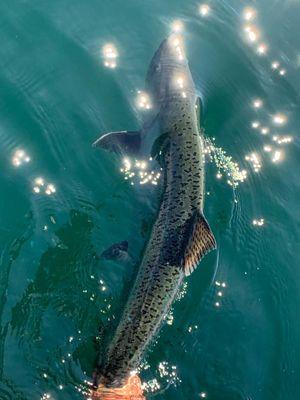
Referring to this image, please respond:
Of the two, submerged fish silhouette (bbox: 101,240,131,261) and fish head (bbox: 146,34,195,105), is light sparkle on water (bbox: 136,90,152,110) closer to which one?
fish head (bbox: 146,34,195,105)

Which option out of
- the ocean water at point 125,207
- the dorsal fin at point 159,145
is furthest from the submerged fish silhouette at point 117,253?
the dorsal fin at point 159,145

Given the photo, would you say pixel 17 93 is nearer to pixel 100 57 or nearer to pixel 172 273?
pixel 100 57

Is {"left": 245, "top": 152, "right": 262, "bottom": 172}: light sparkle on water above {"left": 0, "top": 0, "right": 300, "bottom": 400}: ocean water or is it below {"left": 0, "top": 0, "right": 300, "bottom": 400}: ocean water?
above

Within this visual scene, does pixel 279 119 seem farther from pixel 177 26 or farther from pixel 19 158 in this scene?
pixel 19 158

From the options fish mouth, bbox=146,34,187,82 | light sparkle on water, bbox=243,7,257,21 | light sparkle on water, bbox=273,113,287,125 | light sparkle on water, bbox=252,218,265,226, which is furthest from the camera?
light sparkle on water, bbox=243,7,257,21

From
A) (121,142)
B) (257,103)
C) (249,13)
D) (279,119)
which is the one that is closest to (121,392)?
(121,142)

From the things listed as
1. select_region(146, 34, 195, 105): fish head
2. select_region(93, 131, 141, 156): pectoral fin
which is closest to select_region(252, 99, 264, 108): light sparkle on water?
select_region(146, 34, 195, 105): fish head

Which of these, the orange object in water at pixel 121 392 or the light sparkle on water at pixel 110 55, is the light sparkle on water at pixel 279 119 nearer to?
the light sparkle on water at pixel 110 55

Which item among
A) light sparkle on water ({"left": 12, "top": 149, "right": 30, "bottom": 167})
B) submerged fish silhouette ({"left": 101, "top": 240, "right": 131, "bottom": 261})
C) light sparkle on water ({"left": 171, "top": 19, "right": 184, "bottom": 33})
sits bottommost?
light sparkle on water ({"left": 12, "top": 149, "right": 30, "bottom": 167})
